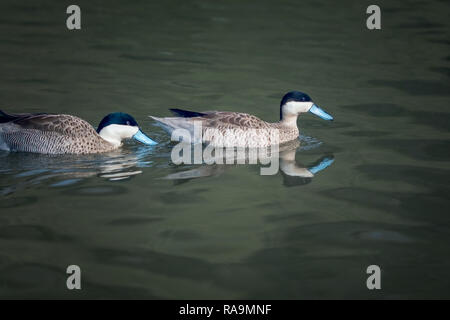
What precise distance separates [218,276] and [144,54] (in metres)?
11.1

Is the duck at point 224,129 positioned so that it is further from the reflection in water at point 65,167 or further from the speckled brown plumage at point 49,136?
the speckled brown plumage at point 49,136

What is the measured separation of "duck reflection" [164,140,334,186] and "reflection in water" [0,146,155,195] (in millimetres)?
715

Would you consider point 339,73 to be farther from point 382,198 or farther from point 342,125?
point 382,198

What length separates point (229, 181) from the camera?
9.15m

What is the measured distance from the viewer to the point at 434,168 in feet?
32.8

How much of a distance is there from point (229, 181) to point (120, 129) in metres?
2.24

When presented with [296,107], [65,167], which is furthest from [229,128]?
[65,167]

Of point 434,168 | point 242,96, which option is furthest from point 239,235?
point 242,96

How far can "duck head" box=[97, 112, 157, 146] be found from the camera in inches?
410

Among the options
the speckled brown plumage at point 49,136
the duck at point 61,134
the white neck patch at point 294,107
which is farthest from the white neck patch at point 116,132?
the white neck patch at point 294,107

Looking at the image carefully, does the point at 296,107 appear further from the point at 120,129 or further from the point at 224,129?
the point at 120,129

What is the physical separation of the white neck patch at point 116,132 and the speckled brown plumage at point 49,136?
0.19 meters

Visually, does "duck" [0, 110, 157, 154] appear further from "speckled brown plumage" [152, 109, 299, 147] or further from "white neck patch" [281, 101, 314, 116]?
"white neck patch" [281, 101, 314, 116]

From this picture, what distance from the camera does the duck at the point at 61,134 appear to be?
1007 cm
